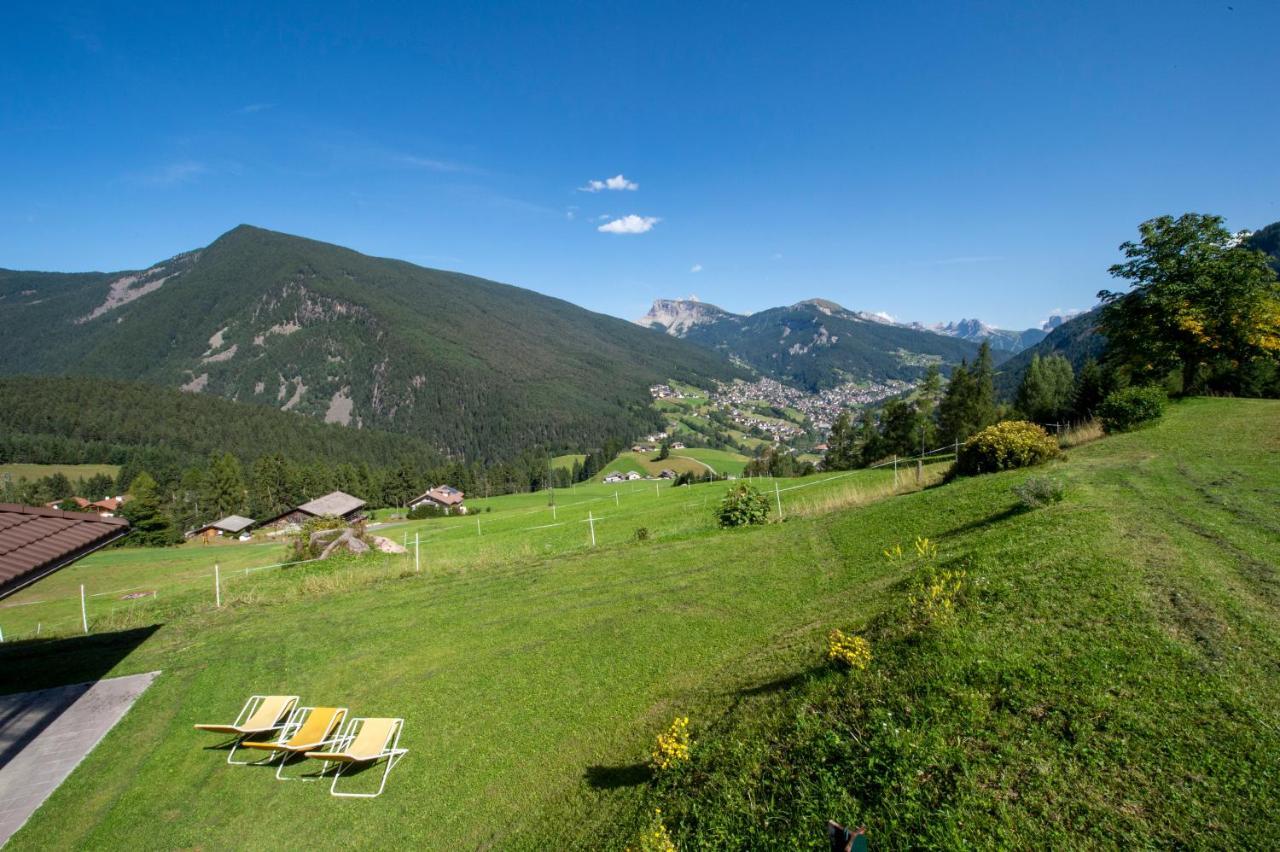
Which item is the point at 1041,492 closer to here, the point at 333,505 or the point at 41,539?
the point at 41,539

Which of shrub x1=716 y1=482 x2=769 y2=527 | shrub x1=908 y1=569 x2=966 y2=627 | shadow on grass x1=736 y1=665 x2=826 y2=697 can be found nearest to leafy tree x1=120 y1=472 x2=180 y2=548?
shrub x1=716 y1=482 x2=769 y2=527

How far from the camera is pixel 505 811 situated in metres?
6.80

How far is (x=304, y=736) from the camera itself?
8.84 metres

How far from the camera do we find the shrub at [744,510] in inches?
792

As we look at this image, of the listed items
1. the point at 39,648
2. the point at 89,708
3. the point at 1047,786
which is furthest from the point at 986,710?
the point at 39,648

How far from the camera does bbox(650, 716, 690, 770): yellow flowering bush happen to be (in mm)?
6090

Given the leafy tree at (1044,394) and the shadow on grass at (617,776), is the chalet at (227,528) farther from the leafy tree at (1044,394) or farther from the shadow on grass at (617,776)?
the leafy tree at (1044,394)

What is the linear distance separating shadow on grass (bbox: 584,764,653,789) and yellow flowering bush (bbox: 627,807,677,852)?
40.5 inches

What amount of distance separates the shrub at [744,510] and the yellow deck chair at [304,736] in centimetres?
1380

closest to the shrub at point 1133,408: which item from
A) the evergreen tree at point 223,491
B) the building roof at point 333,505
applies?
the building roof at point 333,505

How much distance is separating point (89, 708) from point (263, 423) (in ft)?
602

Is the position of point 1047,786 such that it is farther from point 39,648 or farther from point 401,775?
point 39,648

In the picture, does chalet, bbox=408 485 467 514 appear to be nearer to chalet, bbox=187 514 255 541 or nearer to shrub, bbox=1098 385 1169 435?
chalet, bbox=187 514 255 541

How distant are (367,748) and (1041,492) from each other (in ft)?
42.9
